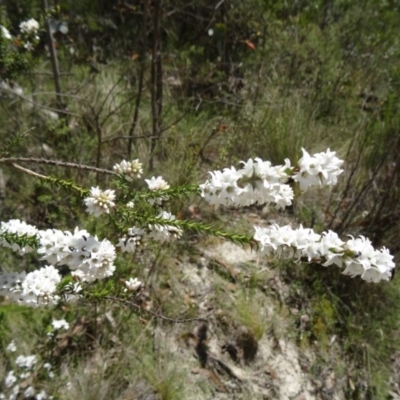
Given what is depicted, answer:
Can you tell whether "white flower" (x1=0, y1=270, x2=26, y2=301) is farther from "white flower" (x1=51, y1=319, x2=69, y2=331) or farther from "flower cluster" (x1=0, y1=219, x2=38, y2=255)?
"white flower" (x1=51, y1=319, x2=69, y2=331)

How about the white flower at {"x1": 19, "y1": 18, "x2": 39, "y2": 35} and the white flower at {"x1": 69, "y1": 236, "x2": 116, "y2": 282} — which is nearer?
the white flower at {"x1": 69, "y1": 236, "x2": 116, "y2": 282}

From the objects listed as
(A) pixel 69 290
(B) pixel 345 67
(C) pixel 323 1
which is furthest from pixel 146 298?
(C) pixel 323 1

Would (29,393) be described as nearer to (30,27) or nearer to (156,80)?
(30,27)

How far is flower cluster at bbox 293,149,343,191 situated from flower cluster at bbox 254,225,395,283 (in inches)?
7.4

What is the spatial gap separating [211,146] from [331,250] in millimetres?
2793

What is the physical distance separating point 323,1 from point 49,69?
3495 mm

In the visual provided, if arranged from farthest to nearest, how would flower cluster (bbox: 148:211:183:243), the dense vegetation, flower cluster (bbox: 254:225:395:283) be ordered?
1. the dense vegetation
2. flower cluster (bbox: 148:211:183:243)
3. flower cluster (bbox: 254:225:395:283)

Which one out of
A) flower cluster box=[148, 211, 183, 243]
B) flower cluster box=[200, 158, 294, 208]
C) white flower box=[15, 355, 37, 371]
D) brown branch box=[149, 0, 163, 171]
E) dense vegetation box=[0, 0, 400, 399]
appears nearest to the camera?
flower cluster box=[200, 158, 294, 208]

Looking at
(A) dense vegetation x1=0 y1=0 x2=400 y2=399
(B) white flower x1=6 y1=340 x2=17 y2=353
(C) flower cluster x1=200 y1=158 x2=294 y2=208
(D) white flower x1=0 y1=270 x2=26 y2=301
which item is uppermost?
(A) dense vegetation x1=0 y1=0 x2=400 y2=399

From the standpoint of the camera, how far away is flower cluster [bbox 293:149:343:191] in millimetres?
1288

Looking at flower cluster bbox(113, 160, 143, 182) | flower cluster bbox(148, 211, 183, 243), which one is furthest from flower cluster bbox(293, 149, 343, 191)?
flower cluster bbox(113, 160, 143, 182)

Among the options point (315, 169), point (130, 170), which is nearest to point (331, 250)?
point (315, 169)

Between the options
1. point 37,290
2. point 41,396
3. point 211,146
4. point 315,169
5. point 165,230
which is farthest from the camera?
point 211,146

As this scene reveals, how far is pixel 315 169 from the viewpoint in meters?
1.28
